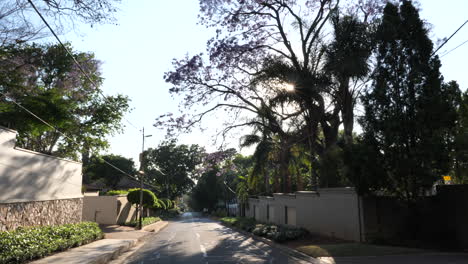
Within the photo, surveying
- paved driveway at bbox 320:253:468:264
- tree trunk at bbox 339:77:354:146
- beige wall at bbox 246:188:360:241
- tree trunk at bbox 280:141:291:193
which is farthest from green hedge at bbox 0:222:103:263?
tree trunk at bbox 280:141:291:193

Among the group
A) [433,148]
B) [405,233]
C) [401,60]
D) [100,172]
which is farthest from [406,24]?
[100,172]

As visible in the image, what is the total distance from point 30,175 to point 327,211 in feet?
47.2

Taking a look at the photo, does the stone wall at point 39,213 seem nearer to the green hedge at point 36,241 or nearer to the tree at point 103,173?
the green hedge at point 36,241

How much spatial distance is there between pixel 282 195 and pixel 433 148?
1538 cm

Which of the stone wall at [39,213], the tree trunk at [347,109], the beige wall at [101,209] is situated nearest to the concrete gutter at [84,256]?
the stone wall at [39,213]

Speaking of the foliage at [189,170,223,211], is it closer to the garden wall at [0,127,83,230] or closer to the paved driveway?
the garden wall at [0,127,83,230]

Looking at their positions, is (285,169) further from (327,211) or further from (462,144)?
(462,144)

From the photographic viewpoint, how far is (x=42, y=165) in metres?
16.3

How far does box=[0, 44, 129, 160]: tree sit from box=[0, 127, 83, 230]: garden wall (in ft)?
6.89

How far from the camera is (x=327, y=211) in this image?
1888 centimetres

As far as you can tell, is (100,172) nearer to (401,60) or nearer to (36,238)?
(36,238)

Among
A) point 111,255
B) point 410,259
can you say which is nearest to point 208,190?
point 111,255

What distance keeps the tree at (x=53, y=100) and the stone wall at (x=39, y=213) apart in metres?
3.58

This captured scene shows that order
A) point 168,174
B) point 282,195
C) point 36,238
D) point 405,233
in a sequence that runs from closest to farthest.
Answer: point 36,238 < point 405,233 < point 282,195 < point 168,174
